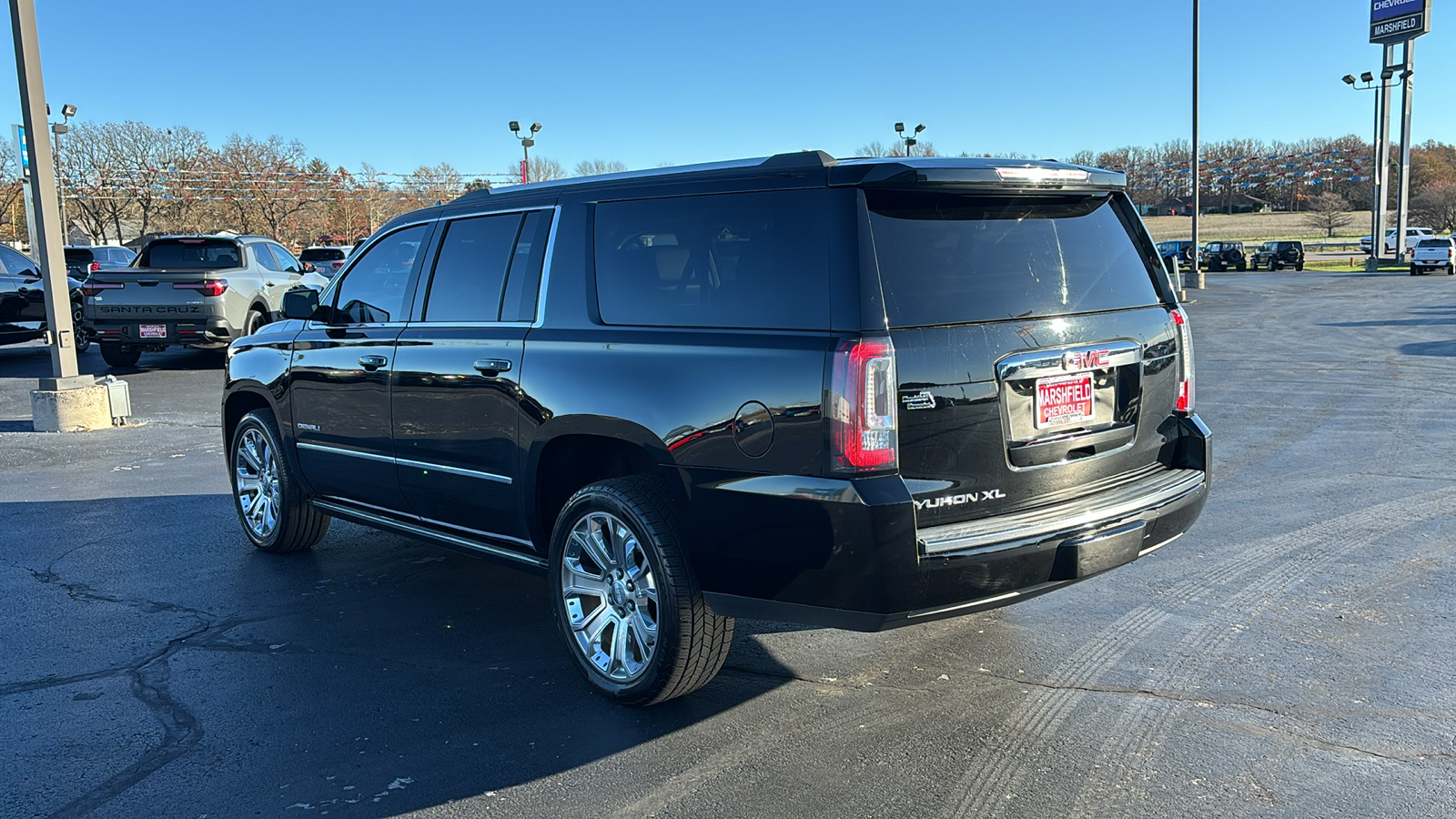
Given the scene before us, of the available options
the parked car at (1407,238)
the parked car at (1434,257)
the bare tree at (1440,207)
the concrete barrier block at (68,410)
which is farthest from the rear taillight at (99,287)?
the bare tree at (1440,207)

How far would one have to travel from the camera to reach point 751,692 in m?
4.30

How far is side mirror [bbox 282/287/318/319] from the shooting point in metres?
6.02

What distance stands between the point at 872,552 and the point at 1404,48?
231 ft

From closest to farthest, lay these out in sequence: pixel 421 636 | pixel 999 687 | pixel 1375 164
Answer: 1. pixel 999 687
2. pixel 421 636
3. pixel 1375 164

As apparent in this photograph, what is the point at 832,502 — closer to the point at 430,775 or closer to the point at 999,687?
the point at 999,687

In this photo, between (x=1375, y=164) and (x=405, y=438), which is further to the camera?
(x=1375, y=164)

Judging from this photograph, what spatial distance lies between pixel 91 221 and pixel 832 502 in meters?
69.0

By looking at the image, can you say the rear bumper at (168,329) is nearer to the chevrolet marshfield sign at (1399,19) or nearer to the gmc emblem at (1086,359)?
the gmc emblem at (1086,359)

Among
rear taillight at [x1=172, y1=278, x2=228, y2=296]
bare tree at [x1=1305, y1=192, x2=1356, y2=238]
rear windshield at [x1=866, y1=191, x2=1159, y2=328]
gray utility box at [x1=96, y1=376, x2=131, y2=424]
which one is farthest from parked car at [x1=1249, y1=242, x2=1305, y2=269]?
rear windshield at [x1=866, y1=191, x2=1159, y2=328]

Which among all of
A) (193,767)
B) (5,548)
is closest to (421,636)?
(193,767)

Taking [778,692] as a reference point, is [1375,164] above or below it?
above

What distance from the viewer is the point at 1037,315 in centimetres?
392

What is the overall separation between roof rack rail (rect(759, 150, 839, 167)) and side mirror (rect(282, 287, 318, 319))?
10.4 ft

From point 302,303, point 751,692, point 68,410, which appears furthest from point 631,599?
point 68,410
